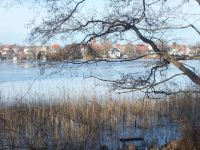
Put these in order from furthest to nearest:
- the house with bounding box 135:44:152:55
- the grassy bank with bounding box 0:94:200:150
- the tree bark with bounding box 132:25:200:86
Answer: the grassy bank with bounding box 0:94:200:150 → the house with bounding box 135:44:152:55 → the tree bark with bounding box 132:25:200:86

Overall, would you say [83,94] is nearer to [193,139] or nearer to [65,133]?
[65,133]

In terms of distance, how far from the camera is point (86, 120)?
827 cm

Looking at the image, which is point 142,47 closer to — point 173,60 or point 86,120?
point 173,60

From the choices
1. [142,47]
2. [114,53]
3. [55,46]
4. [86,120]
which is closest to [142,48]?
[142,47]

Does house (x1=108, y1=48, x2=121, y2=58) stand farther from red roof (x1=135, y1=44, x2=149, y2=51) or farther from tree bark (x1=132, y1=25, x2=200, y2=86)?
tree bark (x1=132, y1=25, x2=200, y2=86)

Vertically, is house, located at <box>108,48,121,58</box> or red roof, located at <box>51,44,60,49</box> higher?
red roof, located at <box>51,44,60,49</box>

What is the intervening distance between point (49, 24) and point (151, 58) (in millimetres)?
1331

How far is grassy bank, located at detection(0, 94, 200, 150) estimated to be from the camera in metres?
7.00

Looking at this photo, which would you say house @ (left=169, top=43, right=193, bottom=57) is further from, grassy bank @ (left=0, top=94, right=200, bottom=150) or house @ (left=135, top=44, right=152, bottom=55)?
grassy bank @ (left=0, top=94, right=200, bottom=150)

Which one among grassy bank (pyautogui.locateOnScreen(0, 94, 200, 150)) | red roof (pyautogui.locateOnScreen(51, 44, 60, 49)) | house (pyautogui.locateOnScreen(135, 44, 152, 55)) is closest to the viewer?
red roof (pyautogui.locateOnScreen(51, 44, 60, 49))

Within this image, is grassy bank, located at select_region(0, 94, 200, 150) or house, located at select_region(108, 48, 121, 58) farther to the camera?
grassy bank, located at select_region(0, 94, 200, 150)

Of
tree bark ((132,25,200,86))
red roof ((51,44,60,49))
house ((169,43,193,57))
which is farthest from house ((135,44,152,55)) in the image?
red roof ((51,44,60,49))

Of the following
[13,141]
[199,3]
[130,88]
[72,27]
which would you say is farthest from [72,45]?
[13,141]

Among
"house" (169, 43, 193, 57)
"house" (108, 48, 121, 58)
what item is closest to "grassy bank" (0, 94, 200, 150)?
"house" (169, 43, 193, 57)
